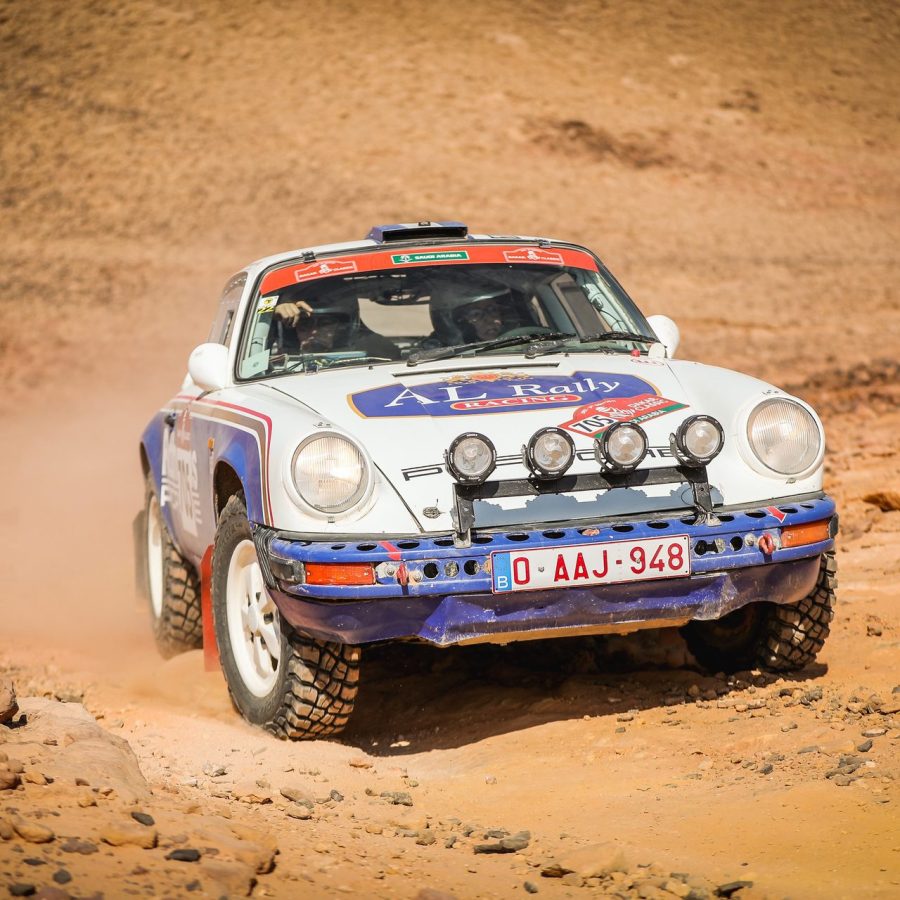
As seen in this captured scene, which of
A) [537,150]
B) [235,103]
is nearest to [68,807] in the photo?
[537,150]

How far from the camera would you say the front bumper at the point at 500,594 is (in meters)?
4.91

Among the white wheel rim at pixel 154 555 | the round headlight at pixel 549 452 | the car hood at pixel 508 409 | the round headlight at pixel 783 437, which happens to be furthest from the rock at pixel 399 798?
the white wheel rim at pixel 154 555

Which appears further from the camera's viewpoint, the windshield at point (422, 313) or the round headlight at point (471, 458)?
the windshield at point (422, 313)

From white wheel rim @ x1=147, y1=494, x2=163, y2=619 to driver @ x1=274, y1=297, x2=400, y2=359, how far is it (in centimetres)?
188

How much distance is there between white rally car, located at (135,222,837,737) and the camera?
16.3 ft

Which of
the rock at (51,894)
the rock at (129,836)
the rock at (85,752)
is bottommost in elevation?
the rock at (85,752)

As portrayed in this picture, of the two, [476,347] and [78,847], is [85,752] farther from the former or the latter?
Result: [476,347]

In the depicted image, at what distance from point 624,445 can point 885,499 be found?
15.8 feet

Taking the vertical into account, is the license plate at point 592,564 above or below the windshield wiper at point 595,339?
below

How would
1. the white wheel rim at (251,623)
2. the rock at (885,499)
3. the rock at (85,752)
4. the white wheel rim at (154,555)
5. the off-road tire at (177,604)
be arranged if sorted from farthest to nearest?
the rock at (885,499)
the white wheel rim at (154,555)
the off-road tire at (177,604)
the white wheel rim at (251,623)
the rock at (85,752)

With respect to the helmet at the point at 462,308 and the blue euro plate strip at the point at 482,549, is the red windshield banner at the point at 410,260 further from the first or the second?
the blue euro plate strip at the point at 482,549

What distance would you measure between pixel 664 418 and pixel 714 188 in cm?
2260

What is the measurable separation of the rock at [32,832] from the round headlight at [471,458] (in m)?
1.87

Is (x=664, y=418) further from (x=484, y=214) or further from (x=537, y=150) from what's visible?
(x=537, y=150)
